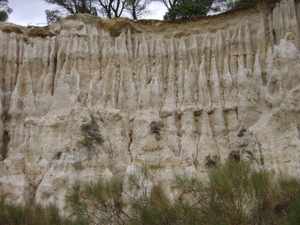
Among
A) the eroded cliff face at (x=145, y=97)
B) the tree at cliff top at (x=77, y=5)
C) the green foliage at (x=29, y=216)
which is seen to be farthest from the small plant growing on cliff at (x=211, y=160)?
the tree at cliff top at (x=77, y=5)

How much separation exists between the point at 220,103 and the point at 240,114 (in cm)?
99

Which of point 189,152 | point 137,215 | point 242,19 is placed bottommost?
point 137,215

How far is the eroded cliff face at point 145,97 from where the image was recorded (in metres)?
15.1

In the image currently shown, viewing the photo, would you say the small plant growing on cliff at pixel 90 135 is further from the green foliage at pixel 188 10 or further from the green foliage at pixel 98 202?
the green foliage at pixel 188 10

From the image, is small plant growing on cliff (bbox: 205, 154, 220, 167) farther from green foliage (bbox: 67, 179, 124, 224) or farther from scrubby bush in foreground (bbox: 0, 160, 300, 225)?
green foliage (bbox: 67, 179, 124, 224)

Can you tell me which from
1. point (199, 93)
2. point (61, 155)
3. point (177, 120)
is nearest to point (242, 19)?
point (199, 93)

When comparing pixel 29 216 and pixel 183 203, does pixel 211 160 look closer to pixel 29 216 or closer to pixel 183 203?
pixel 183 203

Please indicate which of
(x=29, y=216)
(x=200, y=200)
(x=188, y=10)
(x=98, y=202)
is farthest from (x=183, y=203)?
(x=188, y=10)

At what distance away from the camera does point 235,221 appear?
A: 1027 centimetres

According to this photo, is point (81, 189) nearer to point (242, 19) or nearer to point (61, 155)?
point (61, 155)

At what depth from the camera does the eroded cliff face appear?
15062mm

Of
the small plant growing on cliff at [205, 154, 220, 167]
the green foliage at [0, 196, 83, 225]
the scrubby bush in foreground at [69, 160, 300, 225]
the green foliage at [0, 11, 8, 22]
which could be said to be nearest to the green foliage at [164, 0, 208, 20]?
the small plant growing on cliff at [205, 154, 220, 167]

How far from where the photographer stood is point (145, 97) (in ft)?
56.9

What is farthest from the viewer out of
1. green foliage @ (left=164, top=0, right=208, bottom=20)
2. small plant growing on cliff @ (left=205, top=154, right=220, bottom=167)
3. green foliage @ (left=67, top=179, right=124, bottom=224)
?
green foliage @ (left=164, top=0, right=208, bottom=20)
